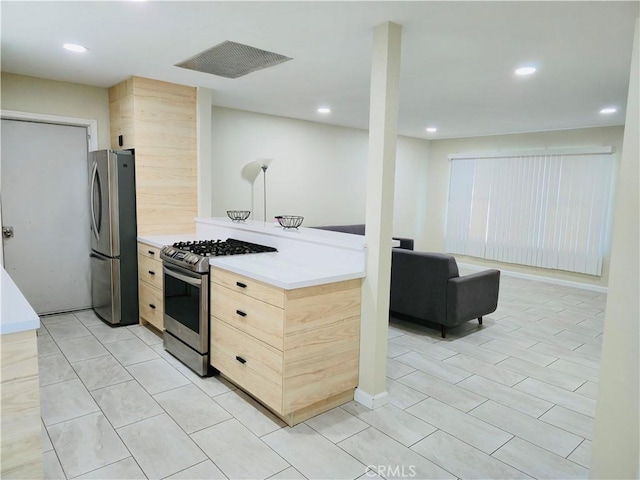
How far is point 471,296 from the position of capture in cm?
409

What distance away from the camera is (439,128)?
670 centimetres

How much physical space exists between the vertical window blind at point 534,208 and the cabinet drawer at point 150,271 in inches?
228

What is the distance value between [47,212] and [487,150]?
6736 millimetres

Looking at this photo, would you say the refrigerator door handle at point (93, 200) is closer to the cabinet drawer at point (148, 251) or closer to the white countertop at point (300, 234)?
the cabinet drawer at point (148, 251)

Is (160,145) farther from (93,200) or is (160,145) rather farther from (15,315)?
(15,315)

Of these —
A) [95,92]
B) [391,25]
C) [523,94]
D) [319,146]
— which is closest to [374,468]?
[391,25]

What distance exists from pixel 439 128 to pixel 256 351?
5.36m

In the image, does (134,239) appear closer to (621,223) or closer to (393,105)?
(393,105)

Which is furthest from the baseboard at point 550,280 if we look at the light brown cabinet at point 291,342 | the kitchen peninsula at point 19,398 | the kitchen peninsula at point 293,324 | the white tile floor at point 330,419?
the kitchen peninsula at point 19,398

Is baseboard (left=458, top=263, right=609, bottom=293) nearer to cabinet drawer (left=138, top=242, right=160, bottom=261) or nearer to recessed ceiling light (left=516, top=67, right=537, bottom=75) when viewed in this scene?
recessed ceiling light (left=516, top=67, right=537, bottom=75)

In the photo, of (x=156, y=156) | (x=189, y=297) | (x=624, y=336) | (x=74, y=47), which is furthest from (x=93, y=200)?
(x=624, y=336)

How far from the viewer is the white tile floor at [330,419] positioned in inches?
84.4

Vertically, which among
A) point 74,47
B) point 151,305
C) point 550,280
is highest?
point 74,47

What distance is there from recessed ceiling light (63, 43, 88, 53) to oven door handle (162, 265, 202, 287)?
1776 mm
